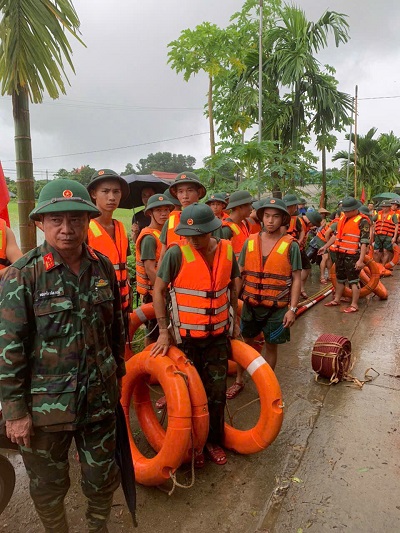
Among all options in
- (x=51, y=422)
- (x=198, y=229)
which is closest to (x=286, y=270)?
(x=198, y=229)

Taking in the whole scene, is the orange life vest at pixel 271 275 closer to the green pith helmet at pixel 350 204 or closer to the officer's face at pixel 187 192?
the officer's face at pixel 187 192

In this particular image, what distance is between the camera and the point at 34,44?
122 inches

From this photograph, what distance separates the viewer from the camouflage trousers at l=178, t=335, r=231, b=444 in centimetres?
291

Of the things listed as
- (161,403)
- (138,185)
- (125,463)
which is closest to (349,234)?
(138,185)

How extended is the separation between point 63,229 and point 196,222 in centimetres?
109

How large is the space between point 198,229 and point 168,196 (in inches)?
80.4

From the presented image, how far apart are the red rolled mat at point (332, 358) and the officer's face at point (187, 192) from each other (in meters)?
2.17

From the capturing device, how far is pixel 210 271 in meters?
2.78

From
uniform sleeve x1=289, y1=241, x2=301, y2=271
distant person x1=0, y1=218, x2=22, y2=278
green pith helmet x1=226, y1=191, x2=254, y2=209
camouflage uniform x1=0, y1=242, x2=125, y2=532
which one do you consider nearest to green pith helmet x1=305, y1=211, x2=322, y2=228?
green pith helmet x1=226, y1=191, x2=254, y2=209

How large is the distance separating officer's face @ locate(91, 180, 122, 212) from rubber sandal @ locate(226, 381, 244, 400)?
2169 mm

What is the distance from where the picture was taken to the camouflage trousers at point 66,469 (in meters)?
1.87

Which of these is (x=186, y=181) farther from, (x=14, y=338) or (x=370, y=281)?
(x=370, y=281)

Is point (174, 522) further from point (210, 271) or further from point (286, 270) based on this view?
point (286, 270)

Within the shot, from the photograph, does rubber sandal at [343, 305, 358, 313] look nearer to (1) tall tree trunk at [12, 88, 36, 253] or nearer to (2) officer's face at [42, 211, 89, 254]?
(1) tall tree trunk at [12, 88, 36, 253]
